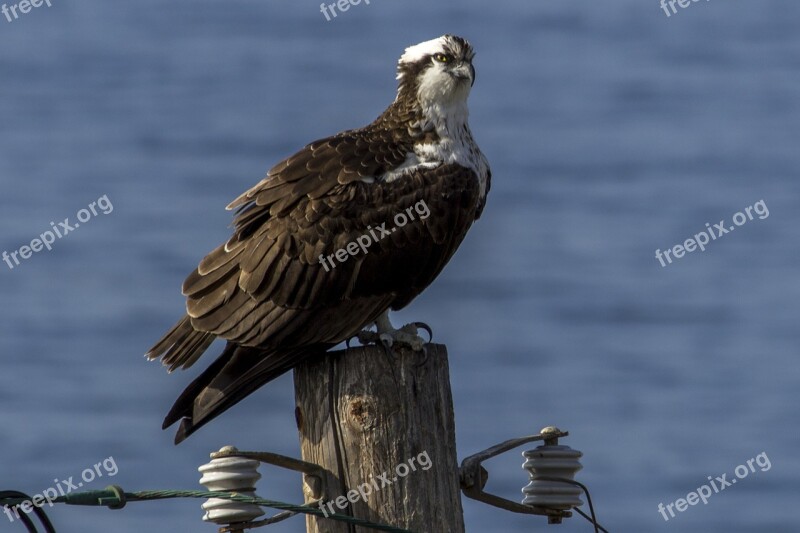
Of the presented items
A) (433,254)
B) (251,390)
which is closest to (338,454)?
(251,390)

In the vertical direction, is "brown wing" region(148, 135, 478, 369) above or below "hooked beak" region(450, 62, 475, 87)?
below

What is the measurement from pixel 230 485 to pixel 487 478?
1030 millimetres

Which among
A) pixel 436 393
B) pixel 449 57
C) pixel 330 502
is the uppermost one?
pixel 449 57

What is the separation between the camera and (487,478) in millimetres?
5137

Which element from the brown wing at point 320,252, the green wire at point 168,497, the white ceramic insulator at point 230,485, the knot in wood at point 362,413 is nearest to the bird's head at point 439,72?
the brown wing at point 320,252

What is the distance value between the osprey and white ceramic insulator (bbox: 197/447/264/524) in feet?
1.91

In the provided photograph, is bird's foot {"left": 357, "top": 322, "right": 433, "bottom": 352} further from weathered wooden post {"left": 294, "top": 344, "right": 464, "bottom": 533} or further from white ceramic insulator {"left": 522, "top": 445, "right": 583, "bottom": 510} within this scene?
white ceramic insulator {"left": 522, "top": 445, "right": 583, "bottom": 510}

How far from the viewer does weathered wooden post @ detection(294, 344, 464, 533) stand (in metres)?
4.76

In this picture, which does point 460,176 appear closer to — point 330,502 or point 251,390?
point 251,390

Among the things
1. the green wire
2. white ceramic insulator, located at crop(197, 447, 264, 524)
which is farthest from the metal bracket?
white ceramic insulator, located at crop(197, 447, 264, 524)

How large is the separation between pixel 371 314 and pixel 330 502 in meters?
1.41

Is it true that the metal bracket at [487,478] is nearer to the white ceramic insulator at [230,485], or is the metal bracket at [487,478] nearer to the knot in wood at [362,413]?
the knot in wood at [362,413]

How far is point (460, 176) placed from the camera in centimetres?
645

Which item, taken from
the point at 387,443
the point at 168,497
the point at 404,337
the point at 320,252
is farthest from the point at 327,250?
the point at 168,497
